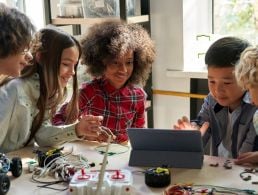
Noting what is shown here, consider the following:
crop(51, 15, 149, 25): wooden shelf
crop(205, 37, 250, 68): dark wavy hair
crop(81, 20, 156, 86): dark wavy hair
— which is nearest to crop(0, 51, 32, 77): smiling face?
crop(81, 20, 156, 86): dark wavy hair

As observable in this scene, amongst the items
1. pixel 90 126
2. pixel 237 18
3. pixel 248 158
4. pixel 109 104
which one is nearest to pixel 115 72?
pixel 109 104

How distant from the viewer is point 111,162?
124cm

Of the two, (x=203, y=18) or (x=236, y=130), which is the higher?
(x=203, y=18)

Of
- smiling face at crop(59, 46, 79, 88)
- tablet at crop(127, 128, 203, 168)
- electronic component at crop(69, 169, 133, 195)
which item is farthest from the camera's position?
smiling face at crop(59, 46, 79, 88)

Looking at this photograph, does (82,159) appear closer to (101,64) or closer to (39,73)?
(39,73)

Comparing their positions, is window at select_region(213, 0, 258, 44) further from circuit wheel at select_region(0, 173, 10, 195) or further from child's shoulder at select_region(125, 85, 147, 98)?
circuit wheel at select_region(0, 173, 10, 195)

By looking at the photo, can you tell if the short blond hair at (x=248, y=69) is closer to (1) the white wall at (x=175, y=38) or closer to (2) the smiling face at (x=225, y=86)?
(2) the smiling face at (x=225, y=86)

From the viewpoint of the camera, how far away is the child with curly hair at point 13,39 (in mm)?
1265

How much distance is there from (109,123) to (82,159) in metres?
0.56

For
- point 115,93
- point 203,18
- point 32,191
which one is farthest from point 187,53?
A: point 32,191

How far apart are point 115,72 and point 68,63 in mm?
268

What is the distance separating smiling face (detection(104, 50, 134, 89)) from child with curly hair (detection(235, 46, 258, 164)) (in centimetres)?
61

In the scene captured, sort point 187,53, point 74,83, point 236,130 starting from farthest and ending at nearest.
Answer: point 187,53, point 74,83, point 236,130

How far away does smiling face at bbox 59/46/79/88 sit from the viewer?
1560mm
